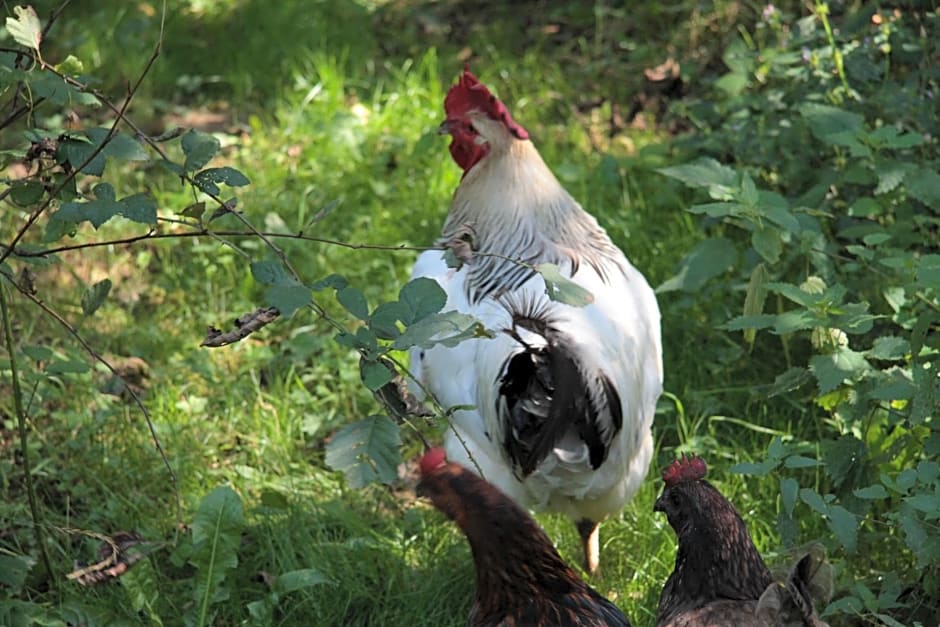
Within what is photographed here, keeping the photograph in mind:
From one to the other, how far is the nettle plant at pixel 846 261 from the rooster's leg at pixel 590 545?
1.96 ft

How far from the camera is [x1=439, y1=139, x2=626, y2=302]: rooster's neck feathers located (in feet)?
12.7

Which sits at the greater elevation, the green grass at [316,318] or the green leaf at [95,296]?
the green leaf at [95,296]

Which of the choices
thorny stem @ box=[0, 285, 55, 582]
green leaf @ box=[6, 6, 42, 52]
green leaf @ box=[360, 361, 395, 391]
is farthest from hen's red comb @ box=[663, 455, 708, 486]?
green leaf @ box=[6, 6, 42, 52]

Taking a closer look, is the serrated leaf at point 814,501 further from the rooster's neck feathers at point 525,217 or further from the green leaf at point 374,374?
the green leaf at point 374,374

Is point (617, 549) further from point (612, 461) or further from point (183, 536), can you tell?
point (183, 536)

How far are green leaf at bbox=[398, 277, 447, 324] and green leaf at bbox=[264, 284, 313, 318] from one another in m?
0.19

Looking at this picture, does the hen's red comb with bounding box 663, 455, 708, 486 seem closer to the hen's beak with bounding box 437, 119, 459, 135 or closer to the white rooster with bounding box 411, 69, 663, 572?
the white rooster with bounding box 411, 69, 663, 572

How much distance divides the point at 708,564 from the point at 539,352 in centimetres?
75

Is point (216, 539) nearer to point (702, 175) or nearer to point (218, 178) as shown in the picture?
point (218, 178)

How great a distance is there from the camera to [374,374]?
7.50 ft

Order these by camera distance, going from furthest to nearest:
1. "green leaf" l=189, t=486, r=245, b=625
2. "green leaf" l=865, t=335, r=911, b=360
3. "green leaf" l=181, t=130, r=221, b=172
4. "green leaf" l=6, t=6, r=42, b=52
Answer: "green leaf" l=189, t=486, r=245, b=625 → "green leaf" l=865, t=335, r=911, b=360 → "green leaf" l=181, t=130, r=221, b=172 → "green leaf" l=6, t=6, r=42, b=52


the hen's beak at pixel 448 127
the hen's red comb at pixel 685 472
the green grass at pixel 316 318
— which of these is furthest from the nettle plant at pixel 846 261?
the hen's beak at pixel 448 127

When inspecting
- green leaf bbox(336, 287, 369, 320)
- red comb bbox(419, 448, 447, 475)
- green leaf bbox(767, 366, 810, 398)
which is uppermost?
green leaf bbox(336, 287, 369, 320)

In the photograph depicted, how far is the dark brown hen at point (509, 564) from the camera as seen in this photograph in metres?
2.92
